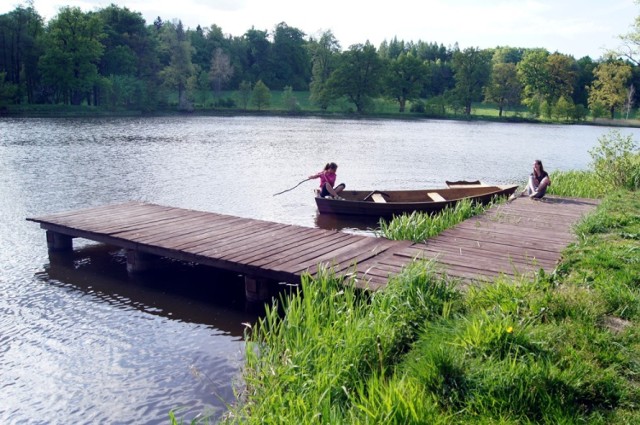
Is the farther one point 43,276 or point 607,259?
point 43,276

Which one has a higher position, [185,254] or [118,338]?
[185,254]

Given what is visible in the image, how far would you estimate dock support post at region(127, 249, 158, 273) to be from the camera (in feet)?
30.6

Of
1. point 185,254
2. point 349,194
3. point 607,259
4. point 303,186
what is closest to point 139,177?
point 303,186

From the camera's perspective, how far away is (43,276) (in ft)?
30.9

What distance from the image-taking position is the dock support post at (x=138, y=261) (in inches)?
367

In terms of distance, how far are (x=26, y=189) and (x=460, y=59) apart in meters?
74.8

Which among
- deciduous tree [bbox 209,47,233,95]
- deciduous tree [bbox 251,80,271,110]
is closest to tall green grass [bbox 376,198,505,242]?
deciduous tree [bbox 251,80,271,110]

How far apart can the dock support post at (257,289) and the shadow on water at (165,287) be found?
0.34ft

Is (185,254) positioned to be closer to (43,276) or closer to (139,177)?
(43,276)

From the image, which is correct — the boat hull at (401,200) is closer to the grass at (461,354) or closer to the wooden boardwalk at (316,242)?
the wooden boardwalk at (316,242)

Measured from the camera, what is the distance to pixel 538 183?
12867 millimetres

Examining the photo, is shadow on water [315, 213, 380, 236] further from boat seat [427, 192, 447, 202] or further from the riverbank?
the riverbank

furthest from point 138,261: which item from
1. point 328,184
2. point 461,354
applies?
point 461,354

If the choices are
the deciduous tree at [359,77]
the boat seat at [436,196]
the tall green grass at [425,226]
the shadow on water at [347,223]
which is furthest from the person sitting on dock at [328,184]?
the deciduous tree at [359,77]
